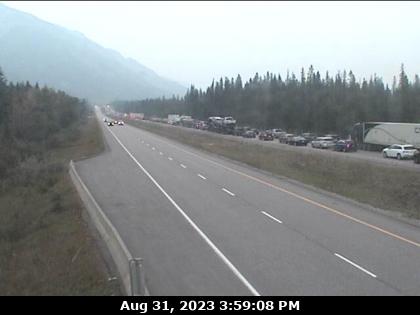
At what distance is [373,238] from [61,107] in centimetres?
9269

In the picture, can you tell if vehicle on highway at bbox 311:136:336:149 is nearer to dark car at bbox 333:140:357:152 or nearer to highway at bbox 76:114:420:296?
dark car at bbox 333:140:357:152

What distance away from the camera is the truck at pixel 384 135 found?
56688 millimetres

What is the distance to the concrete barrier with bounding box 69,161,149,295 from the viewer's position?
33.4 ft

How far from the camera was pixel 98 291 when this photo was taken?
11266 mm

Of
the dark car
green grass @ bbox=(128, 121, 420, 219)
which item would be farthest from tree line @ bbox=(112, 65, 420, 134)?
green grass @ bbox=(128, 121, 420, 219)

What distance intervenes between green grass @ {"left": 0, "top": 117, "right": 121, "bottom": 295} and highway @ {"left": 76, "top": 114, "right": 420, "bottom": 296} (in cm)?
113

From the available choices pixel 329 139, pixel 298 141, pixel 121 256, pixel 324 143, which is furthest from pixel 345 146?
pixel 121 256

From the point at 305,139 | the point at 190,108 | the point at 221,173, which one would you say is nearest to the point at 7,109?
the point at 305,139

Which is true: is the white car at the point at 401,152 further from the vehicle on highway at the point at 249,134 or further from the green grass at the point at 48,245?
the vehicle on highway at the point at 249,134

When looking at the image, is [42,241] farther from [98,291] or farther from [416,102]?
[416,102]

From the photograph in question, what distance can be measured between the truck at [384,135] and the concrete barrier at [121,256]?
132 feet

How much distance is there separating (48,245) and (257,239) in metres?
6.40

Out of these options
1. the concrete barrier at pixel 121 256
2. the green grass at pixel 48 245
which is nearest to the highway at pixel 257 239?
the concrete barrier at pixel 121 256

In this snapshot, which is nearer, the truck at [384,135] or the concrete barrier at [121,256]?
the concrete barrier at [121,256]
